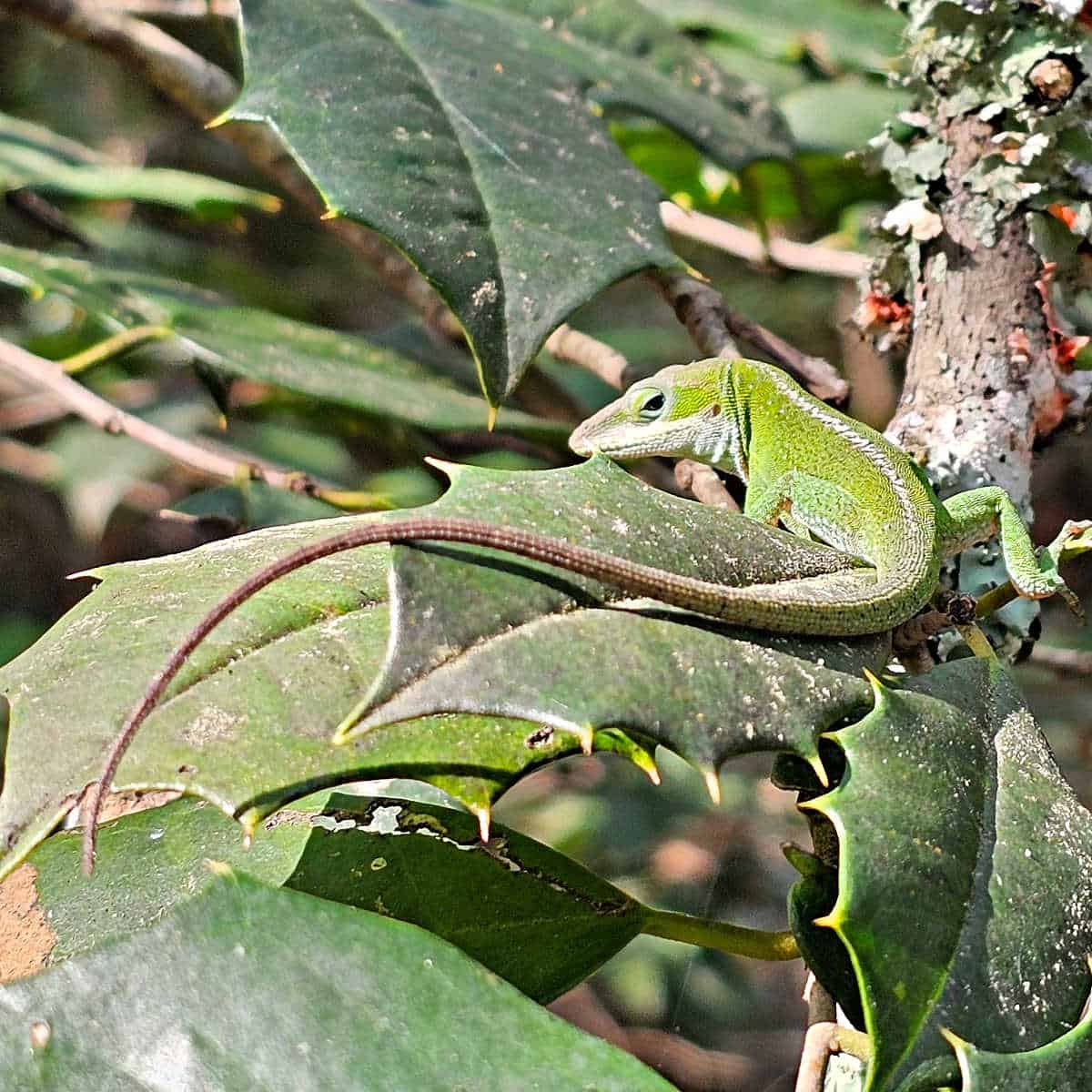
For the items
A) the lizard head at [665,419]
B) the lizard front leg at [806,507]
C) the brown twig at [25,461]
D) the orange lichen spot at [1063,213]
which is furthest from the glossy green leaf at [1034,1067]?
the brown twig at [25,461]

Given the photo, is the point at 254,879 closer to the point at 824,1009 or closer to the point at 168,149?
the point at 824,1009

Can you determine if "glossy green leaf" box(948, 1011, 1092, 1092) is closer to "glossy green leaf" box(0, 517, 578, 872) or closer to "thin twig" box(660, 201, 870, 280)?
"glossy green leaf" box(0, 517, 578, 872)

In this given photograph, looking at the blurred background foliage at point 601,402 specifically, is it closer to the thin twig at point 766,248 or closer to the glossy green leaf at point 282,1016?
the thin twig at point 766,248

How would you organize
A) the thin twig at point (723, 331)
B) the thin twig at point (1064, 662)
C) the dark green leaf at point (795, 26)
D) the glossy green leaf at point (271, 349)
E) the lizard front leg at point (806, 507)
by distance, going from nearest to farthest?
the lizard front leg at point (806, 507) < the thin twig at point (723, 331) < the glossy green leaf at point (271, 349) < the thin twig at point (1064, 662) < the dark green leaf at point (795, 26)

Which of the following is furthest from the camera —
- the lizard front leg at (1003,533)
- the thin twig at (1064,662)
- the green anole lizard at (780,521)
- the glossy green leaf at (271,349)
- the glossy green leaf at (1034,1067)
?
the thin twig at (1064,662)

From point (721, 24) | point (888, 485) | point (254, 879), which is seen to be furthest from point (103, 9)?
point (254, 879)

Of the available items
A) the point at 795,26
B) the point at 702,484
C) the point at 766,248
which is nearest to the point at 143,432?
the point at 702,484
